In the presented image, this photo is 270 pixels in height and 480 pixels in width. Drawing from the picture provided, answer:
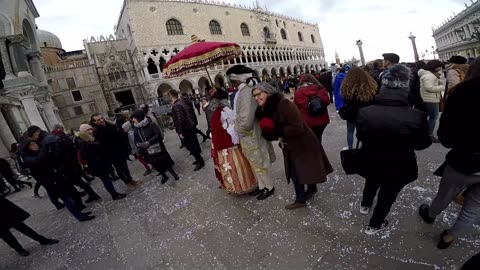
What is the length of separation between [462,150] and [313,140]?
1.37m

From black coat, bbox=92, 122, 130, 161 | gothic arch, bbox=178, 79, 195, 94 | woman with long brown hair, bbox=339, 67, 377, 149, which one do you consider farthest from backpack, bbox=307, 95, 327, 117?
gothic arch, bbox=178, 79, 195, 94

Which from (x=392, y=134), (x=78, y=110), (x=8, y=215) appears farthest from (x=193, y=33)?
(x=392, y=134)

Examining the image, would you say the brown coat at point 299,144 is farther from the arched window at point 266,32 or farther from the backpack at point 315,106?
the arched window at point 266,32

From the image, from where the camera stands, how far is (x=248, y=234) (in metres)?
2.97

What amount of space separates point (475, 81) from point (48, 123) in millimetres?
17772

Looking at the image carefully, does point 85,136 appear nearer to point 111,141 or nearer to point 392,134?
point 111,141

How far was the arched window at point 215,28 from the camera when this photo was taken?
3454 cm

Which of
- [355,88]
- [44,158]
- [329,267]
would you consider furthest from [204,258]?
[44,158]

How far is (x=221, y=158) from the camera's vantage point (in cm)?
379

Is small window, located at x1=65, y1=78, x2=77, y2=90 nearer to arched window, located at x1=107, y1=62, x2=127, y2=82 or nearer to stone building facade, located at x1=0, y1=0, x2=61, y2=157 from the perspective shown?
arched window, located at x1=107, y1=62, x2=127, y2=82

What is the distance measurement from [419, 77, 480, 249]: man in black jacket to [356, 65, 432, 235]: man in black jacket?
0.69 feet

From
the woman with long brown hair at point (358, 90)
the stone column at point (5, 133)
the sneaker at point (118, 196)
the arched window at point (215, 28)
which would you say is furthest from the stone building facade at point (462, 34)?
the stone column at point (5, 133)

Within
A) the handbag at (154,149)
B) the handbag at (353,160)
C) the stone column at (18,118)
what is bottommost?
the handbag at (353,160)

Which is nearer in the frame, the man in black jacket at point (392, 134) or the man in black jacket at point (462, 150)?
the man in black jacket at point (462, 150)
